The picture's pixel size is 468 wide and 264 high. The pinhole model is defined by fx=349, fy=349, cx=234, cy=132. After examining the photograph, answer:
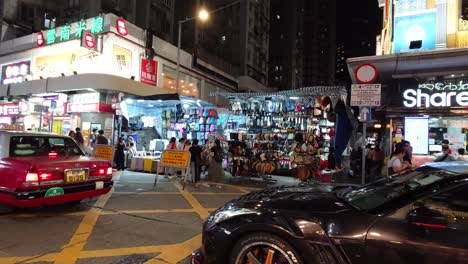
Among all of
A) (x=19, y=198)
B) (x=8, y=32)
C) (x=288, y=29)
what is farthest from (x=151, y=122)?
(x=288, y=29)

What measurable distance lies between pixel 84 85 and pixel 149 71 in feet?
15.5

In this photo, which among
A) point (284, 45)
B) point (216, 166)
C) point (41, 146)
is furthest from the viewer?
point (284, 45)

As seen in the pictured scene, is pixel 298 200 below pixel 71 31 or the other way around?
below

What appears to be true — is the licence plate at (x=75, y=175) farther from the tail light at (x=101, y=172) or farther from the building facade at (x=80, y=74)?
the building facade at (x=80, y=74)

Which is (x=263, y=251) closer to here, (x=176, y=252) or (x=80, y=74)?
(x=176, y=252)

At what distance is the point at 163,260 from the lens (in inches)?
177

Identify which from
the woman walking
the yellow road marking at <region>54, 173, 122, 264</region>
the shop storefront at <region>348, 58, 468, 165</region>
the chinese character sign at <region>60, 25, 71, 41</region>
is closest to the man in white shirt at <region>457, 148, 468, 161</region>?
the shop storefront at <region>348, 58, 468, 165</region>

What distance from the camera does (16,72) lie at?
23.8 meters

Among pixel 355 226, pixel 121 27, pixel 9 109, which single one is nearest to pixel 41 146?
pixel 355 226

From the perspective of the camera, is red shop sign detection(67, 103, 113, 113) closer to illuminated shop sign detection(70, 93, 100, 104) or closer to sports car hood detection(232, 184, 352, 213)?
illuminated shop sign detection(70, 93, 100, 104)

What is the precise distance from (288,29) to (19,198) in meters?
86.0

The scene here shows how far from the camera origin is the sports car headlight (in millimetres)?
3484

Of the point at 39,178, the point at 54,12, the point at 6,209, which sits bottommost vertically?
the point at 6,209

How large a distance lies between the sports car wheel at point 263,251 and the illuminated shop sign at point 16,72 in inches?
947
